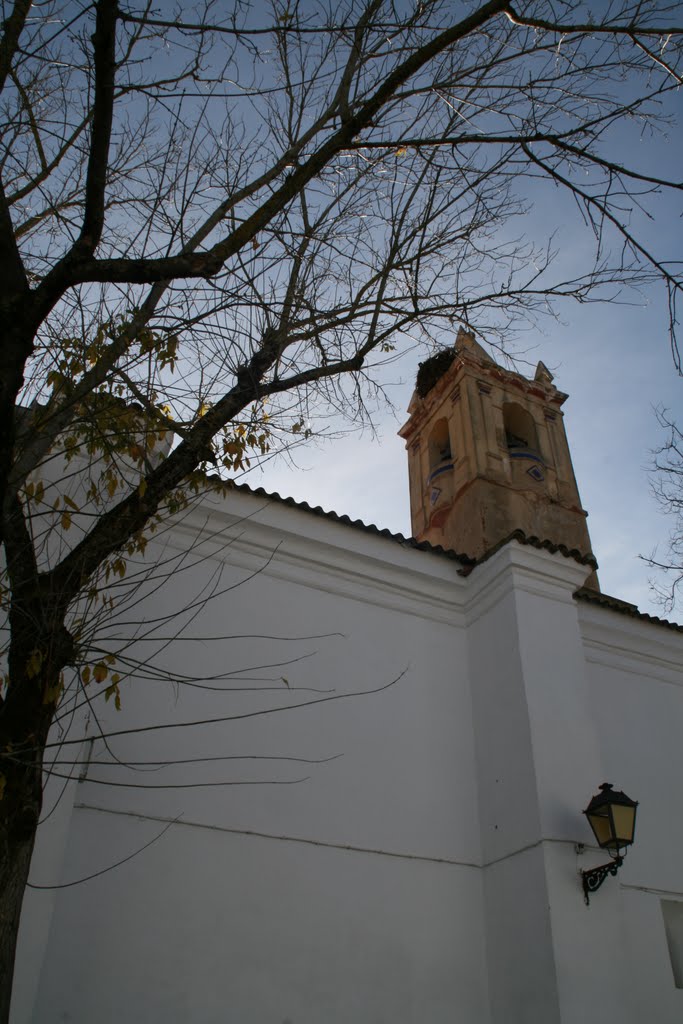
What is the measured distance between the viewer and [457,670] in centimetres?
712

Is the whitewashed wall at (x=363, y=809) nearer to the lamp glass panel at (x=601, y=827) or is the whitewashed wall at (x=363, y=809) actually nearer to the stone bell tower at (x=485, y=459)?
the lamp glass panel at (x=601, y=827)

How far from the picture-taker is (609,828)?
557 cm

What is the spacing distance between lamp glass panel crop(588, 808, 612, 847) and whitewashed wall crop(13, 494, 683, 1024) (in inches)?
6.5

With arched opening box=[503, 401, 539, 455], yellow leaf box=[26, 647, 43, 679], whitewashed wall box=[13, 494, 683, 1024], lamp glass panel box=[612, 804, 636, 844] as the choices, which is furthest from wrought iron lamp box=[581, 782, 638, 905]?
arched opening box=[503, 401, 539, 455]

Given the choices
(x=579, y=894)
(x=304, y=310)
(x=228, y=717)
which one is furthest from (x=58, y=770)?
(x=579, y=894)

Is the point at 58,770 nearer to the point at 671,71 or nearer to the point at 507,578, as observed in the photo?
the point at 507,578

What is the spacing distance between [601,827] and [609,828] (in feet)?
0.27

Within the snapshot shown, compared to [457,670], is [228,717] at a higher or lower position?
lower

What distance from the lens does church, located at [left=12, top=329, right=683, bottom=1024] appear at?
497 centimetres

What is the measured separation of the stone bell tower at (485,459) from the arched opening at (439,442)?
2cm

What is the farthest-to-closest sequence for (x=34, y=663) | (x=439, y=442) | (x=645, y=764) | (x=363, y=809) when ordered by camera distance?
1. (x=439, y=442)
2. (x=645, y=764)
3. (x=363, y=809)
4. (x=34, y=663)

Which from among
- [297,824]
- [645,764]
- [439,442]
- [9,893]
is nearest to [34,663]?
[9,893]

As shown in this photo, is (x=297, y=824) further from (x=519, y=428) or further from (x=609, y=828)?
(x=519, y=428)

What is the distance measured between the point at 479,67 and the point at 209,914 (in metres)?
5.29
